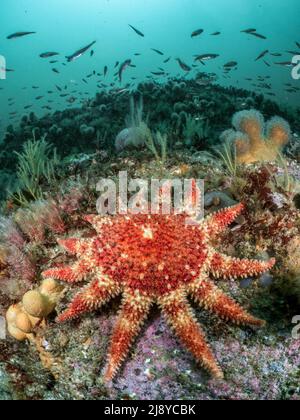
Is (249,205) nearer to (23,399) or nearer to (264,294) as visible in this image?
(264,294)

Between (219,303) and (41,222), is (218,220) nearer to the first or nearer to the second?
(219,303)

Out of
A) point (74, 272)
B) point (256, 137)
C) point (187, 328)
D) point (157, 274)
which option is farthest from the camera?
point (256, 137)

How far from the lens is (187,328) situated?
3.13 m

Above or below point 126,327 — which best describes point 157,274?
above

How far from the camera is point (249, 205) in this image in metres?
4.74

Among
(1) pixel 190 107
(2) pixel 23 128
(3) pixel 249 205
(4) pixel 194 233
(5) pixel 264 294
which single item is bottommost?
(2) pixel 23 128

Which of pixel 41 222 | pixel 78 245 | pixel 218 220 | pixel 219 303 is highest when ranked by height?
pixel 218 220

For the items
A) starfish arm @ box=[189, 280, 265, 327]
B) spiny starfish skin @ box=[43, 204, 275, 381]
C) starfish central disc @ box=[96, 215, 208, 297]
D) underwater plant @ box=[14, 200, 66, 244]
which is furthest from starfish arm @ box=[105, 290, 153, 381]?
underwater plant @ box=[14, 200, 66, 244]

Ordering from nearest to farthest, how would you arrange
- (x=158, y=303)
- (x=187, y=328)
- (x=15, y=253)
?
1. (x=187, y=328)
2. (x=158, y=303)
3. (x=15, y=253)

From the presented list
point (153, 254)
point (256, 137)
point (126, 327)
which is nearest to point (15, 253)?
Answer: point (126, 327)

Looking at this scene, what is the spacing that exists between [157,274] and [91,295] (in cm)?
70

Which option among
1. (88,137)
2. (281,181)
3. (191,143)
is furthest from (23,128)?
(281,181)

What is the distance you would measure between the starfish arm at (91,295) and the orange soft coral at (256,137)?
168 inches

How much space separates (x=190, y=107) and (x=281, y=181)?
12.6 m
